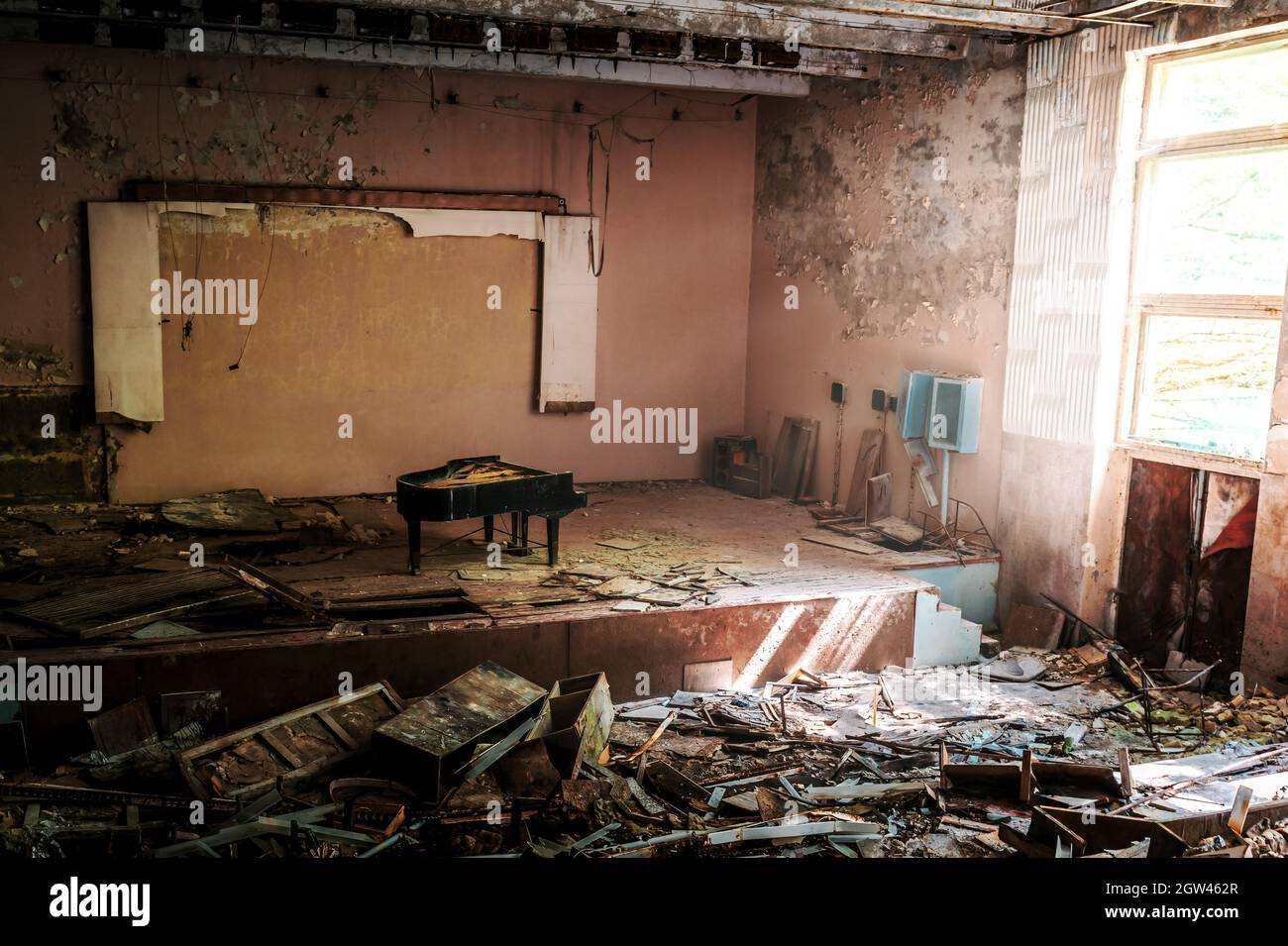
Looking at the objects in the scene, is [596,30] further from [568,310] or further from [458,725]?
[458,725]

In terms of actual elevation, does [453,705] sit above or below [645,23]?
below

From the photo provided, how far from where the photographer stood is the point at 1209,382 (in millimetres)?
7402

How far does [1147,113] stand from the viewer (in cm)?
756

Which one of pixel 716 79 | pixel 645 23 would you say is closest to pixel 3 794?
pixel 645 23

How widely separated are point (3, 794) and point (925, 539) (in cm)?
644

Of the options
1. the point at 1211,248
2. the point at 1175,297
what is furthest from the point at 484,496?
the point at 1211,248

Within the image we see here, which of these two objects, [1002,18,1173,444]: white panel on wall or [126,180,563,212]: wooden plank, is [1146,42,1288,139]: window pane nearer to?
[1002,18,1173,444]: white panel on wall

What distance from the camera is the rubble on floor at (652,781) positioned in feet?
17.4

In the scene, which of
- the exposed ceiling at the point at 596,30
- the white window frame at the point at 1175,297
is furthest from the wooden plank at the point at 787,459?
the white window frame at the point at 1175,297

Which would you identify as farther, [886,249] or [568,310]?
[568,310]

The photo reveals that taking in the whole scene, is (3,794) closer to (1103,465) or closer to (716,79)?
(1103,465)

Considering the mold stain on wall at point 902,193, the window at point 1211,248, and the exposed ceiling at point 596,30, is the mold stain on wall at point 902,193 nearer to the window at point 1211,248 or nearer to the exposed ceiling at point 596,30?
the exposed ceiling at point 596,30

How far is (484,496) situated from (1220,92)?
5253 millimetres

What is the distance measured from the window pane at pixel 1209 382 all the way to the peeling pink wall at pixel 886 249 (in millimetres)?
1210
